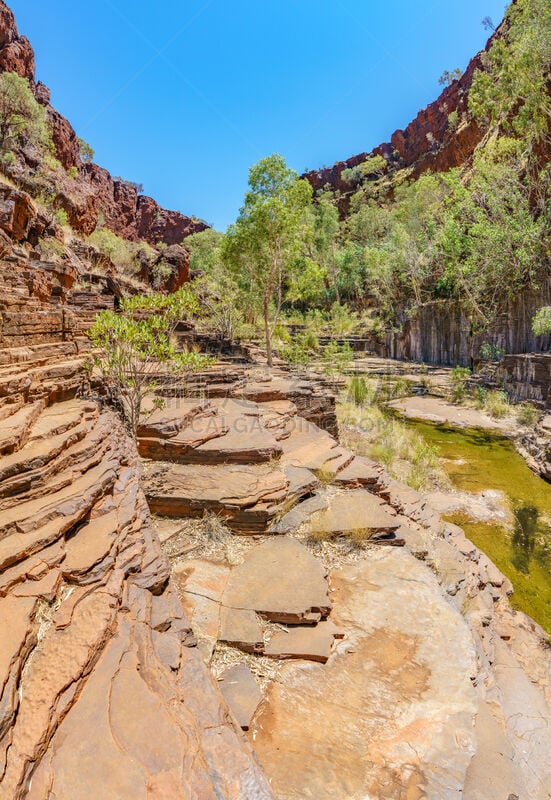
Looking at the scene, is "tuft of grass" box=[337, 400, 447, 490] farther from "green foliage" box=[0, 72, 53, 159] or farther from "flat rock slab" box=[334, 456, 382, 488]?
"green foliage" box=[0, 72, 53, 159]

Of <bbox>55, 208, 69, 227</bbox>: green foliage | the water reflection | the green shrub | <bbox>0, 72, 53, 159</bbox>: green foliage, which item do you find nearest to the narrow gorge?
the water reflection

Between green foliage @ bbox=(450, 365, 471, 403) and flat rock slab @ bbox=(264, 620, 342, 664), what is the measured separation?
13.9 m

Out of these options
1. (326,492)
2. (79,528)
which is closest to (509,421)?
(326,492)

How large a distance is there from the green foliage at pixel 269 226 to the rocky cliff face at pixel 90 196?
10831mm

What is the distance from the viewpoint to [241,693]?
2.53m

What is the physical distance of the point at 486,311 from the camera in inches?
719

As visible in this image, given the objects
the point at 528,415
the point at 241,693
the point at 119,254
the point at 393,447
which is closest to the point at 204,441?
the point at 241,693

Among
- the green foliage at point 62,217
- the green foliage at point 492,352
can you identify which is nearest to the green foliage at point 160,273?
the green foliage at point 62,217

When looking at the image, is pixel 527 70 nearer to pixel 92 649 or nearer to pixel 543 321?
pixel 543 321

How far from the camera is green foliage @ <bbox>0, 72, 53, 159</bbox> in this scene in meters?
19.0

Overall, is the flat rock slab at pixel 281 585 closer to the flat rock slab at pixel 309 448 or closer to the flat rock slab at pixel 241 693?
the flat rock slab at pixel 241 693

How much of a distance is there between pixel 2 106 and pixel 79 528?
2674 cm

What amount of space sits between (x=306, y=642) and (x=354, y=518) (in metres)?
1.83

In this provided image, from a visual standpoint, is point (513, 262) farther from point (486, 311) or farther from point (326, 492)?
point (326, 492)
